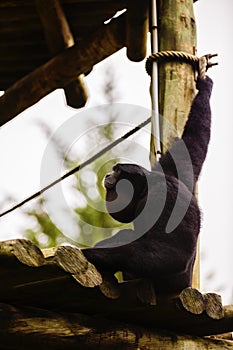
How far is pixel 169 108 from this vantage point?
14.3 ft

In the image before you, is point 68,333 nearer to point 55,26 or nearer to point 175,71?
point 175,71

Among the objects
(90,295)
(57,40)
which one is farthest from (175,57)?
(90,295)

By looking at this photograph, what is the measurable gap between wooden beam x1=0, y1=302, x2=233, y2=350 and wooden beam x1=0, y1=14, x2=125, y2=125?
2.63 m

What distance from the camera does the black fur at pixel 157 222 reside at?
3145 mm

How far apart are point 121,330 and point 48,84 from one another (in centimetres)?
290

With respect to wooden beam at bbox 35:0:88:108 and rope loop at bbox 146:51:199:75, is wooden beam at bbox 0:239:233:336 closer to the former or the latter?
rope loop at bbox 146:51:199:75

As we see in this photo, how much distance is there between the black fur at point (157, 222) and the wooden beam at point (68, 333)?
11.3 inches

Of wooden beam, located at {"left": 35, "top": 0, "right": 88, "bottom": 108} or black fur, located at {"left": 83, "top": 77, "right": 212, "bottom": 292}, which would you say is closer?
black fur, located at {"left": 83, "top": 77, "right": 212, "bottom": 292}

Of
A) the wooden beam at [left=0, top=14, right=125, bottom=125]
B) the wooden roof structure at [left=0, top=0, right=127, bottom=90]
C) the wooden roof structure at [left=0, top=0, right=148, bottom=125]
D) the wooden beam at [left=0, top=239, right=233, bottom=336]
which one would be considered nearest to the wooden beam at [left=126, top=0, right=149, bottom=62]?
the wooden roof structure at [left=0, top=0, right=148, bottom=125]

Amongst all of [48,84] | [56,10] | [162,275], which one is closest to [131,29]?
[56,10]

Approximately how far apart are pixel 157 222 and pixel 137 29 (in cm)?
204

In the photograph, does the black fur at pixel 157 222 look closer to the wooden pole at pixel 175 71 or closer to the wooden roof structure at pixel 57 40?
the wooden pole at pixel 175 71

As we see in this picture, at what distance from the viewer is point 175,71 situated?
4.42m

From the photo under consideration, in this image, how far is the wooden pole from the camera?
432 cm
